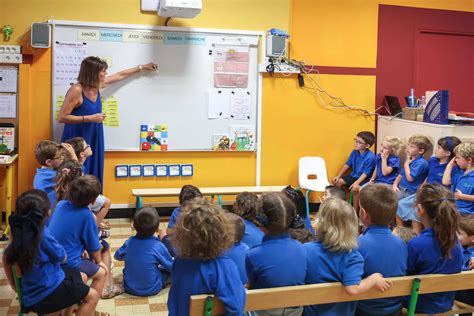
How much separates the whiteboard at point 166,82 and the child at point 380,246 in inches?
132

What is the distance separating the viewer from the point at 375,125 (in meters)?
6.28

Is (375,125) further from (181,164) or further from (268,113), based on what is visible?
(181,164)

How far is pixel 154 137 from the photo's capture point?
5625 mm

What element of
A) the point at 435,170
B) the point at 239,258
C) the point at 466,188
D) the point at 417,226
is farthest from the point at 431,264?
the point at 435,170

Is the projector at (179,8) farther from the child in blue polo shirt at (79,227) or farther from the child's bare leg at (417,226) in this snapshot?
the child's bare leg at (417,226)

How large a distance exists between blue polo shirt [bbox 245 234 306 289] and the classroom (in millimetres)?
2714

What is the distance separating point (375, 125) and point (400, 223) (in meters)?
1.50

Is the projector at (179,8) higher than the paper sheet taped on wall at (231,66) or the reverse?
higher

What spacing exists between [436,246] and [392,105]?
3763 mm

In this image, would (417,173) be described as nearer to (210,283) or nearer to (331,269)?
(331,269)

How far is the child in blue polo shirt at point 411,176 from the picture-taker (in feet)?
16.4

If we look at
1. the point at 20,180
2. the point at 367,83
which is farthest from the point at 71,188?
the point at 367,83

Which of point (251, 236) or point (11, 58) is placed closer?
point (251, 236)

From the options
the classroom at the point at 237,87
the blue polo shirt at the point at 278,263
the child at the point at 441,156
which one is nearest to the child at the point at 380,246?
the blue polo shirt at the point at 278,263
